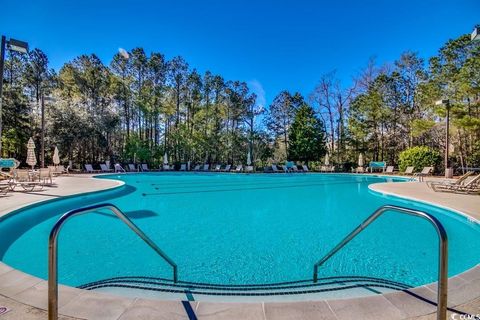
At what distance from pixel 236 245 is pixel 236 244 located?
0.17 feet

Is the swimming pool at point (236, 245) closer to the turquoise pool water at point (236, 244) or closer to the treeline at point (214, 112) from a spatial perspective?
the turquoise pool water at point (236, 244)

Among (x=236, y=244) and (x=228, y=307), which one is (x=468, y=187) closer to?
(x=236, y=244)

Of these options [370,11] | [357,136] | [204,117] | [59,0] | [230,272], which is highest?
[370,11]

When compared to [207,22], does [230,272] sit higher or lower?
lower

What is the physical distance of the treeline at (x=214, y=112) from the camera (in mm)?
20406

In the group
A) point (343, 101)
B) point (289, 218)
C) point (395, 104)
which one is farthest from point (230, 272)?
point (343, 101)

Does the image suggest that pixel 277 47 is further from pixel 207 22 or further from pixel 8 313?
pixel 8 313

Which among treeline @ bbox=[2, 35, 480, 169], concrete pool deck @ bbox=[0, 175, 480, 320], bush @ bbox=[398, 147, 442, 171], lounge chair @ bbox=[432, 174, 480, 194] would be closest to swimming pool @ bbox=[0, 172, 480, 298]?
concrete pool deck @ bbox=[0, 175, 480, 320]

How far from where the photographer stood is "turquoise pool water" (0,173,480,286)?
365 centimetres

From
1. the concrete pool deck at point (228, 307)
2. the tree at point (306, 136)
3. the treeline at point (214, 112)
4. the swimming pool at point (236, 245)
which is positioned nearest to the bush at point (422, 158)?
the treeline at point (214, 112)

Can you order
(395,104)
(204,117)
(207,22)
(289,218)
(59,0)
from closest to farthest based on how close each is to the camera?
1. (289,218)
2. (59,0)
3. (207,22)
4. (395,104)
5. (204,117)

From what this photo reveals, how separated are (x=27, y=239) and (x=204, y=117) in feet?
76.3

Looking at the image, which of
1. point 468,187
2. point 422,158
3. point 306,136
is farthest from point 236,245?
point 306,136

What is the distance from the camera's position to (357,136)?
25953 millimetres
